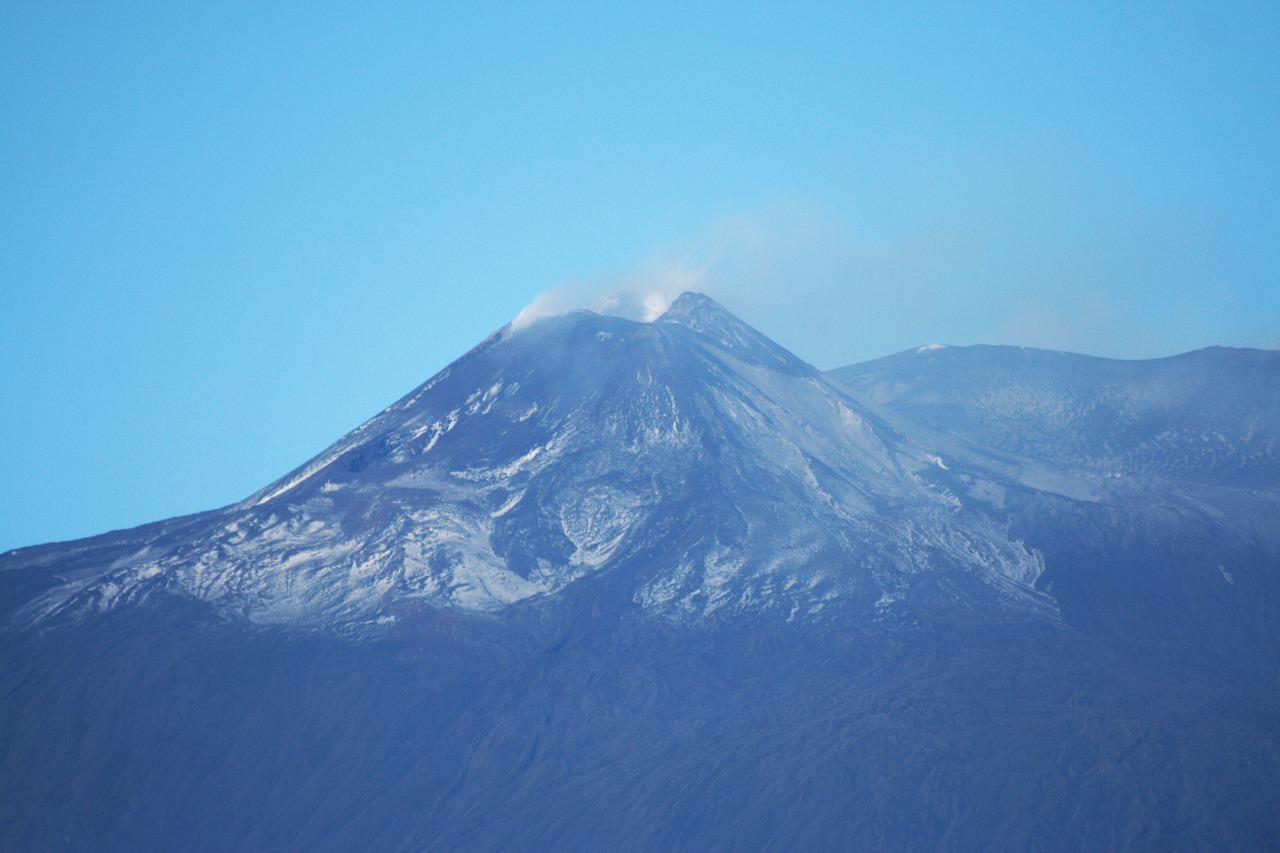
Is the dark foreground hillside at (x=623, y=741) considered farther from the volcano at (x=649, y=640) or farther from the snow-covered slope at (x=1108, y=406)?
the snow-covered slope at (x=1108, y=406)

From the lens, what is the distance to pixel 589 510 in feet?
220

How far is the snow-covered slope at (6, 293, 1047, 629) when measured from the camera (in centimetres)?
6209

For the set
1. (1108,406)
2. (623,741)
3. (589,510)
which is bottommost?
(623,741)

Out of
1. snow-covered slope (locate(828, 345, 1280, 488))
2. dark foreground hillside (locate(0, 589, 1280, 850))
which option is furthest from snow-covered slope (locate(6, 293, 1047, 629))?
snow-covered slope (locate(828, 345, 1280, 488))

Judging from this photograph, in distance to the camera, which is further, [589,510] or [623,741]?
[589,510]

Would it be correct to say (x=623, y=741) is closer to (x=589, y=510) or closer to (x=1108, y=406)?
(x=589, y=510)

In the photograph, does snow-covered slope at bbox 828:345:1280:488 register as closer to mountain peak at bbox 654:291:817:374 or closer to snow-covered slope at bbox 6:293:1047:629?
mountain peak at bbox 654:291:817:374

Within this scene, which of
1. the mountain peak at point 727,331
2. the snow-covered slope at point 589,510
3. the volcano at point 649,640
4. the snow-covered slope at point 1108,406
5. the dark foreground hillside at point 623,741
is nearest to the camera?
the dark foreground hillside at point 623,741

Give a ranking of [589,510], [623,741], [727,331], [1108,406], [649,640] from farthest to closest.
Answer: [1108,406]
[727,331]
[589,510]
[649,640]
[623,741]

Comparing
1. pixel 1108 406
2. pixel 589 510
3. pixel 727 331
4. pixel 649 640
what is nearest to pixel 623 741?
pixel 649 640

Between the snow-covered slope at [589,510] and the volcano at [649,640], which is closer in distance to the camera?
the volcano at [649,640]

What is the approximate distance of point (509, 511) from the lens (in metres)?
66.6

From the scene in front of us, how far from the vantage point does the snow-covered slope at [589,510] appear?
204ft

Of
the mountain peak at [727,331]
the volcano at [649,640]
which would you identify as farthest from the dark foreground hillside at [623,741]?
the mountain peak at [727,331]
